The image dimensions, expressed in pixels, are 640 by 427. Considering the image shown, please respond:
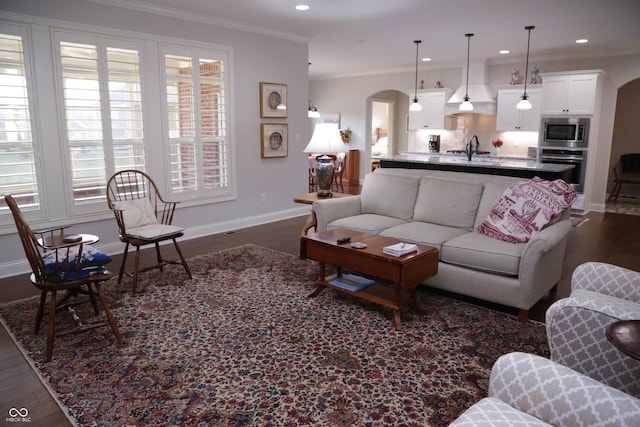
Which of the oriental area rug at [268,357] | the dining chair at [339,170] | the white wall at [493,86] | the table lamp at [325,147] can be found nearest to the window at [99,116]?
the oriental area rug at [268,357]

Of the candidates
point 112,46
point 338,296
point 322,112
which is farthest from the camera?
point 322,112

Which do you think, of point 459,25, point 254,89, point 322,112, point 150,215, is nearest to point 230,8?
point 254,89

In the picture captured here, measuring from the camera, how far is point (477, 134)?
8969mm

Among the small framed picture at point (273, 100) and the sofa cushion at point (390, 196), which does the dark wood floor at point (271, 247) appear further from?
the small framed picture at point (273, 100)

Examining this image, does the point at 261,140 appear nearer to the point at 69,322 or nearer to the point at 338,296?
the point at 338,296

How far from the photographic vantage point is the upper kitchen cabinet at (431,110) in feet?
29.1

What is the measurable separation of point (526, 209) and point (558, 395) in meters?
2.36

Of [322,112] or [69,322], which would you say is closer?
[69,322]

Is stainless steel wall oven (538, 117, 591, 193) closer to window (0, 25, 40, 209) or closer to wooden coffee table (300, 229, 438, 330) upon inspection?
wooden coffee table (300, 229, 438, 330)

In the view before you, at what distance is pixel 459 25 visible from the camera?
556cm

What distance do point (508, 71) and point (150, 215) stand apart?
23.0 ft

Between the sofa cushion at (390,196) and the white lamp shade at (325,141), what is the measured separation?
0.51 metres

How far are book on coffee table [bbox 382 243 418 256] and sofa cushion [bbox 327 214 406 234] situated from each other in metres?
0.74

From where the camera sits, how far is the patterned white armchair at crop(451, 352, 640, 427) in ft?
4.33
